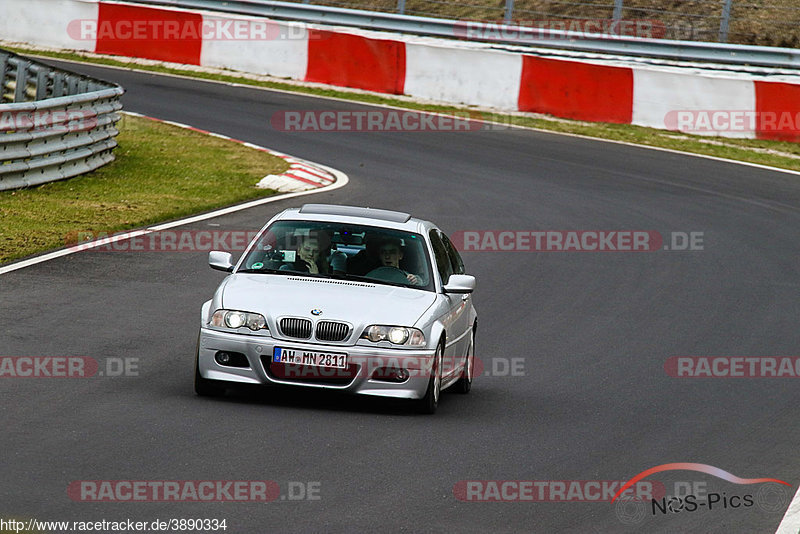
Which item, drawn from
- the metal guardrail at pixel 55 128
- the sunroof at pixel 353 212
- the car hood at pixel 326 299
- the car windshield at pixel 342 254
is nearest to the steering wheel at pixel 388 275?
the car windshield at pixel 342 254

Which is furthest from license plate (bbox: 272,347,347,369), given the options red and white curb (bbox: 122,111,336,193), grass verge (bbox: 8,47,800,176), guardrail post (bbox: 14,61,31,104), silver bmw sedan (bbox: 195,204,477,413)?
grass verge (bbox: 8,47,800,176)

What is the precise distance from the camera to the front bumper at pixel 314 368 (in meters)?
8.86

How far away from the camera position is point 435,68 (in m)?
29.1

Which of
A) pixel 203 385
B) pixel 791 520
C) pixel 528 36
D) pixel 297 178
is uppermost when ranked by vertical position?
pixel 528 36

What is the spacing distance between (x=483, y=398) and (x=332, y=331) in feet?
5.83

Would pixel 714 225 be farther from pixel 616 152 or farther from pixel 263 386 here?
pixel 263 386

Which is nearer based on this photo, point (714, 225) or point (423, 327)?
point (423, 327)

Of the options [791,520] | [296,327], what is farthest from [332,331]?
[791,520]

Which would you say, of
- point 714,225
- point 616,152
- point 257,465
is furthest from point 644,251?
point 257,465

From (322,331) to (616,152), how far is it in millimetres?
17077

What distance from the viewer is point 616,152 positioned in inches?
989

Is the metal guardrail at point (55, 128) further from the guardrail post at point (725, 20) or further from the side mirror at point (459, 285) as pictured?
the guardrail post at point (725, 20)

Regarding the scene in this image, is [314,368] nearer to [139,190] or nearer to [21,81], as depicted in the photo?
[139,190]

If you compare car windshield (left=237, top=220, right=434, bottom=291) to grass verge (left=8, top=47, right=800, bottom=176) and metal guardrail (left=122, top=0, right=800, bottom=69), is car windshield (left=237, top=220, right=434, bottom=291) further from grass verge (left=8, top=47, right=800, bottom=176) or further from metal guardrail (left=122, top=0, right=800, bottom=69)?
metal guardrail (left=122, top=0, right=800, bottom=69)
